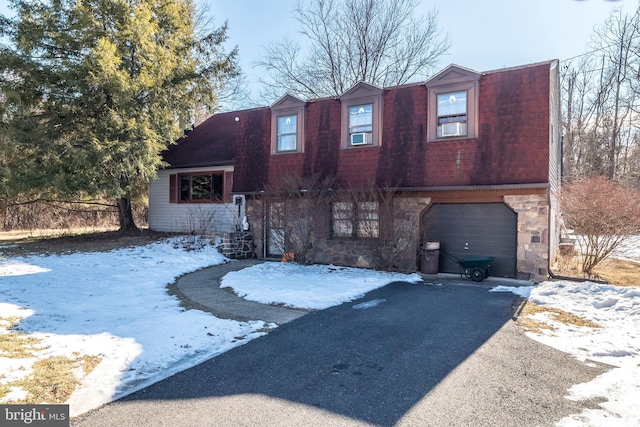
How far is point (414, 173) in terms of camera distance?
34.0 feet

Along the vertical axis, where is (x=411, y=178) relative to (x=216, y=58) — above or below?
below

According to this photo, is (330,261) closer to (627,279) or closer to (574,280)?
(574,280)

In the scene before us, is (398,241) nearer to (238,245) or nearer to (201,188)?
(238,245)

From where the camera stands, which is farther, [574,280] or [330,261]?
[330,261]

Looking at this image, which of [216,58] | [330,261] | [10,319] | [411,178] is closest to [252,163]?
[330,261]

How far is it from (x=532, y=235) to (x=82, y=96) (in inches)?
605

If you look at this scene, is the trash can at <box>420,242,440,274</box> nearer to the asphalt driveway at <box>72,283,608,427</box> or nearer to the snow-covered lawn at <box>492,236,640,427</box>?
the snow-covered lawn at <box>492,236,640,427</box>

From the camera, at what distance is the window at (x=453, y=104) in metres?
9.84

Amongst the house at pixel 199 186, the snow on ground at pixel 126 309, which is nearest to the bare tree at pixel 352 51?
the house at pixel 199 186

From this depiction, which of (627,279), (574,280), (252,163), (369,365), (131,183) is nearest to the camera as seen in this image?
(369,365)

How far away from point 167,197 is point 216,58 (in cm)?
656

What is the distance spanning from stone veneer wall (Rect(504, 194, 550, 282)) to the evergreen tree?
490 inches

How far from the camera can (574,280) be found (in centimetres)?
903

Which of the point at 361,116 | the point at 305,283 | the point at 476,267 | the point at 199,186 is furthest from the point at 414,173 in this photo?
the point at 199,186
